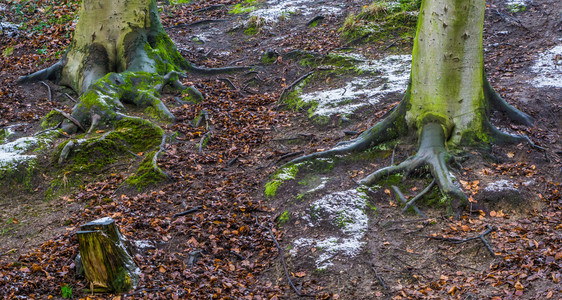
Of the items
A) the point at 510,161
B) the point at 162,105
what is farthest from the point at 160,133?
the point at 510,161

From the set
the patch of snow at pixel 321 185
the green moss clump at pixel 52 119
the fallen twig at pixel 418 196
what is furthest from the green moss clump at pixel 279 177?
the green moss clump at pixel 52 119

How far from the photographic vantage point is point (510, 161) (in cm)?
665

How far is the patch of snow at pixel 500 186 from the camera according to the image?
19.6 ft

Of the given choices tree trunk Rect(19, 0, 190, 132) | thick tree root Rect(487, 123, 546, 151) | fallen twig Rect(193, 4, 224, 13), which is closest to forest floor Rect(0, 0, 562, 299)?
thick tree root Rect(487, 123, 546, 151)

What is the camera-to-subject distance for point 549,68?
29.9 ft

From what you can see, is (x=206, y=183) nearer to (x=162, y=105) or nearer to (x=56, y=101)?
(x=162, y=105)

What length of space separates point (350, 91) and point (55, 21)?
9.81 m

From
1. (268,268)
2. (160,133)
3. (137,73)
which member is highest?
(137,73)

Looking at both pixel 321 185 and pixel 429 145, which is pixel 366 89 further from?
pixel 321 185

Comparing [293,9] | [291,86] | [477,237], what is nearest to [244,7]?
[293,9]

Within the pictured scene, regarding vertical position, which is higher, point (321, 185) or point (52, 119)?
point (52, 119)

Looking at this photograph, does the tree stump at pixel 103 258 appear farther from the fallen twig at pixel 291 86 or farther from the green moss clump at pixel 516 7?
the green moss clump at pixel 516 7

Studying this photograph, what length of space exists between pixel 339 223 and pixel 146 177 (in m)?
3.27

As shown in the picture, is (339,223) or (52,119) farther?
(52,119)
